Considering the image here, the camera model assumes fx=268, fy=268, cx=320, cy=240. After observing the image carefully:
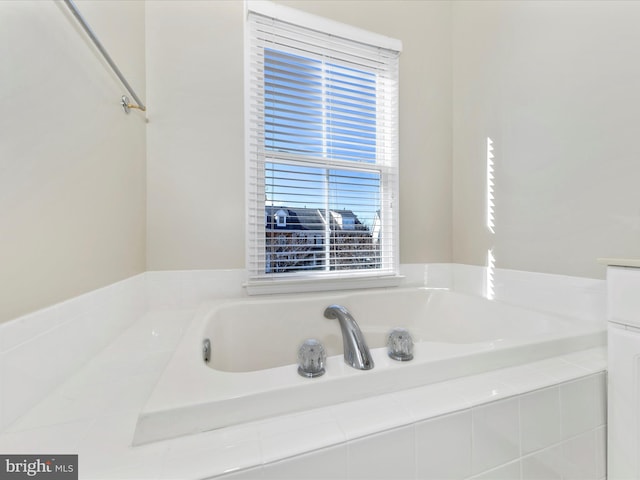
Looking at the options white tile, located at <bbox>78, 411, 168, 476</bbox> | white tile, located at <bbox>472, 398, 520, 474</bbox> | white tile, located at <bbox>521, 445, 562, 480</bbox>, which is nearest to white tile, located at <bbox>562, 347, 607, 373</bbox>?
white tile, located at <bbox>521, 445, 562, 480</bbox>

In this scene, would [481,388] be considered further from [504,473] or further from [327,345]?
[327,345]

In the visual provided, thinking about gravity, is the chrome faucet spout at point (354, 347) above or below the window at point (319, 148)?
below

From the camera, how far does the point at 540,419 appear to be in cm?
70

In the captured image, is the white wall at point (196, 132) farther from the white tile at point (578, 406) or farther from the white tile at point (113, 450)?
the white tile at point (578, 406)

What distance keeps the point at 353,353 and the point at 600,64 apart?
158 cm

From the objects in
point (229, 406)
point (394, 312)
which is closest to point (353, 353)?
point (229, 406)

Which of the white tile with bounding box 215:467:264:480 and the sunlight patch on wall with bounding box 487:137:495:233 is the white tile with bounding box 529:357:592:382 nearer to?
the white tile with bounding box 215:467:264:480

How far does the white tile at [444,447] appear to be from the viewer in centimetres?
58

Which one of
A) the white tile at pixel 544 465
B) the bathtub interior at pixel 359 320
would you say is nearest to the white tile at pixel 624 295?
the bathtub interior at pixel 359 320

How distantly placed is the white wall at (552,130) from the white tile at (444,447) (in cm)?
106

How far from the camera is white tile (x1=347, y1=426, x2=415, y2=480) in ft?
1.73

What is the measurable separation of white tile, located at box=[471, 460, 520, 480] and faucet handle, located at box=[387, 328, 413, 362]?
0.95 feet

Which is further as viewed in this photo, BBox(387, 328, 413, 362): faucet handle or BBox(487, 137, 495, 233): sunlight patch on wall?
BBox(487, 137, 495, 233): sunlight patch on wall

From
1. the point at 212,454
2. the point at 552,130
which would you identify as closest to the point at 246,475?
the point at 212,454
